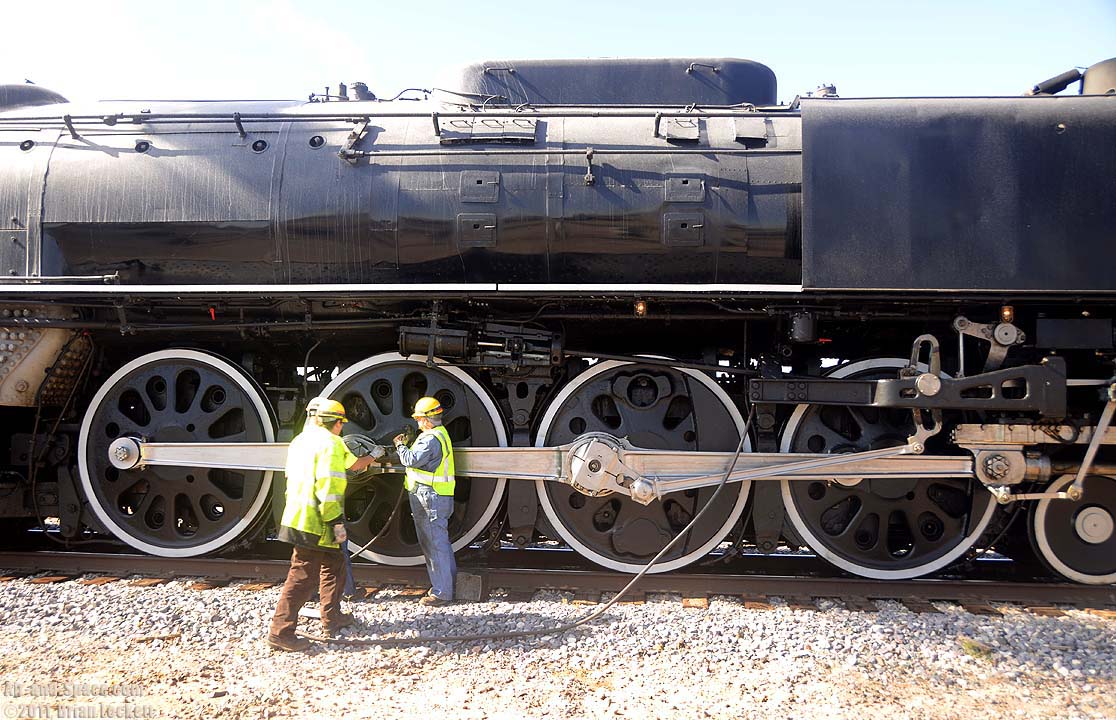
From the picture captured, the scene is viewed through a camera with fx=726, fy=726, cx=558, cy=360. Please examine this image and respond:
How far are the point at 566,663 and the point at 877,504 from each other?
2831 millimetres

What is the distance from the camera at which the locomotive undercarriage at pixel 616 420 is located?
5094 mm

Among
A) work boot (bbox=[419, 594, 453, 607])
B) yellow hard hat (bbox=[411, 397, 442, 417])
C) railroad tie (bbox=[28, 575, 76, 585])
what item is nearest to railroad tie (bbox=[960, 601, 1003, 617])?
work boot (bbox=[419, 594, 453, 607])

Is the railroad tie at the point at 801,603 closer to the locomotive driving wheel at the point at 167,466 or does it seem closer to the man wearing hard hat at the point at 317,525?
the man wearing hard hat at the point at 317,525

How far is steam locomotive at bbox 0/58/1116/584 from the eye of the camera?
483 centimetres

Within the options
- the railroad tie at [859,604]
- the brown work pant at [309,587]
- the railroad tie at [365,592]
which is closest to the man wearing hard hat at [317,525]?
the brown work pant at [309,587]

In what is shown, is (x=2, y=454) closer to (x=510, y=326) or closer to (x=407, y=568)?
(x=407, y=568)

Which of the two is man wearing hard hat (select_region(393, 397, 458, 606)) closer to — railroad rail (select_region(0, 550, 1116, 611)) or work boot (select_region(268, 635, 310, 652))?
railroad rail (select_region(0, 550, 1116, 611))

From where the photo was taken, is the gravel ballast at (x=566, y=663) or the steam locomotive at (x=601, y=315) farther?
the steam locomotive at (x=601, y=315)

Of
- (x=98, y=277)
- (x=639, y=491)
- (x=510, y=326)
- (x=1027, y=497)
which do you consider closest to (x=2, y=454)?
(x=98, y=277)

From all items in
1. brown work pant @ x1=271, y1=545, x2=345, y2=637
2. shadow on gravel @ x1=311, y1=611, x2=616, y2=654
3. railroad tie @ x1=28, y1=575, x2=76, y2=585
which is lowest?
shadow on gravel @ x1=311, y1=611, x2=616, y2=654

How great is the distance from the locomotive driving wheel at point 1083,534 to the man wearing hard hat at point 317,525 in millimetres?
5022

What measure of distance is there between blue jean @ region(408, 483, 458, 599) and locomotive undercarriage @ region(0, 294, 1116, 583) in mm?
371

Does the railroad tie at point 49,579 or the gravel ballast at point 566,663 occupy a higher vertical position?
the railroad tie at point 49,579

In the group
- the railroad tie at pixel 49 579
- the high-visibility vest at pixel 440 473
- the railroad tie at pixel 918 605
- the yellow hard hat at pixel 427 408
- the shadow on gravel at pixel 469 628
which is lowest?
the railroad tie at pixel 918 605
